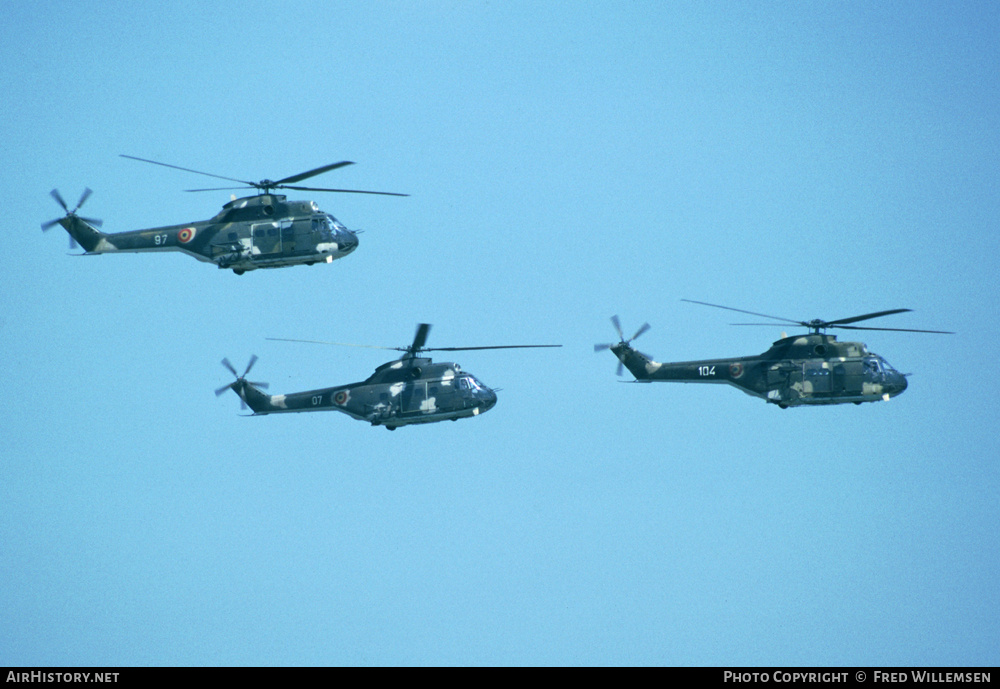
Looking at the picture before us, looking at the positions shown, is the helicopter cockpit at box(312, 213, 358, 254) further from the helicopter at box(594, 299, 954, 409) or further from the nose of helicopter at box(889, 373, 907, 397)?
the nose of helicopter at box(889, 373, 907, 397)

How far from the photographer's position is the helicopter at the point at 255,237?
73.9m

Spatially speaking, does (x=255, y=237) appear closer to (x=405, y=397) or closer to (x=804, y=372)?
(x=405, y=397)

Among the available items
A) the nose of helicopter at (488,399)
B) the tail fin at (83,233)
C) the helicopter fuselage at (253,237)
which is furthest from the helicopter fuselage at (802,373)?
the tail fin at (83,233)

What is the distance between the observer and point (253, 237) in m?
73.9

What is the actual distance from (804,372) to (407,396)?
66.2ft

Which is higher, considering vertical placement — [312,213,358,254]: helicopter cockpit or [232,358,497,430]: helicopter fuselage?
[312,213,358,254]: helicopter cockpit

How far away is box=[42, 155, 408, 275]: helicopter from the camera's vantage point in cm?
7388

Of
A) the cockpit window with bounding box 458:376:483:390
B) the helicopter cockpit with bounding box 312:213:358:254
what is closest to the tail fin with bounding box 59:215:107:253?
the helicopter cockpit with bounding box 312:213:358:254

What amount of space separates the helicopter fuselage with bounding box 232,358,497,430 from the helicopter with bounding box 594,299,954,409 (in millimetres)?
9556
